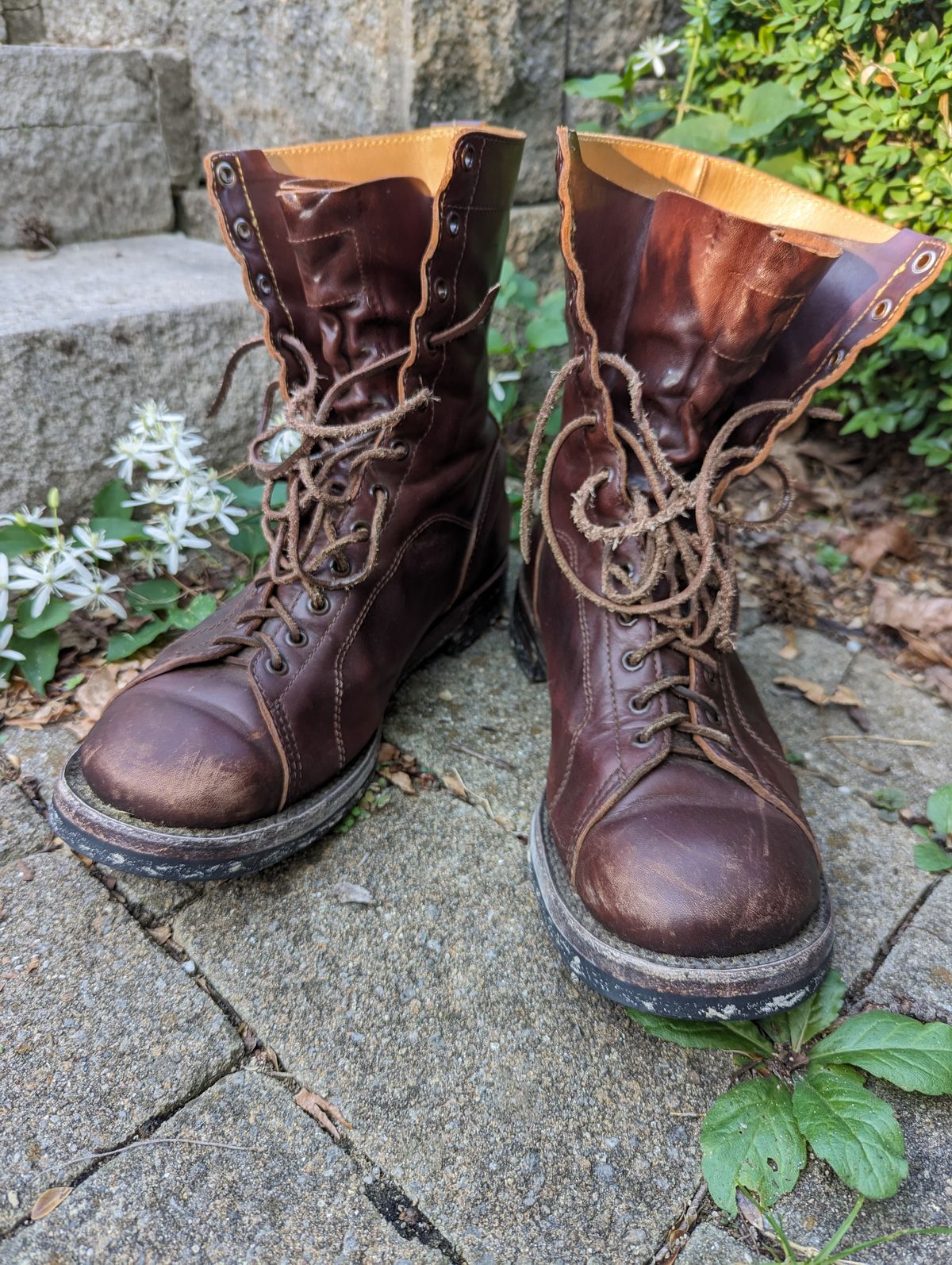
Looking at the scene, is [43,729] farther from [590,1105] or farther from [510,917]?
[590,1105]

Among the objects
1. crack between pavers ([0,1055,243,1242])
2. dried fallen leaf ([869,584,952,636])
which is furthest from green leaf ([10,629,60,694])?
dried fallen leaf ([869,584,952,636])

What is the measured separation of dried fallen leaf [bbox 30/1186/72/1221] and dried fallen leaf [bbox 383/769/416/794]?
752mm

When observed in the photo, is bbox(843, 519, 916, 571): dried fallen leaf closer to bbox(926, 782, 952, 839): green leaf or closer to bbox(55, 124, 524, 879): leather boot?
bbox(926, 782, 952, 839): green leaf

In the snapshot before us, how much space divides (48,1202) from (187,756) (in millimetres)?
540

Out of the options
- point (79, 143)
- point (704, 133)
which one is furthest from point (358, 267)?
point (79, 143)

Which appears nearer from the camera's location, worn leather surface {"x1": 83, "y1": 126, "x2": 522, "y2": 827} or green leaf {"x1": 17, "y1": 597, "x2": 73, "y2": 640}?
worn leather surface {"x1": 83, "y1": 126, "x2": 522, "y2": 827}

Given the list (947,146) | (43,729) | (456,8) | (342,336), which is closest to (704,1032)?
(342,336)

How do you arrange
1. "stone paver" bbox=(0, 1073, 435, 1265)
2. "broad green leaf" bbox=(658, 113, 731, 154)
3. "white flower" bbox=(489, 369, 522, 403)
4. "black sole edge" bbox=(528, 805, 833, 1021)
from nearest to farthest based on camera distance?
"stone paver" bbox=(0, 1073, 435, 1265) < "black sole edge" bbox=(528, 805, 833, 1021) < "broad green leaf" bbox=(658, 113, 731, 154) < "white flower" bbox=(489, 369, 522, 403)

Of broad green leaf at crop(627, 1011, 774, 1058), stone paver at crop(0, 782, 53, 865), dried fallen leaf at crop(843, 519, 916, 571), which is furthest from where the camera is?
dried fallen leaf at crop(843, 519, 916, 571)

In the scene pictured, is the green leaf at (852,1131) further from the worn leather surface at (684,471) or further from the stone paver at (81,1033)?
the stone paver at (81,1033)

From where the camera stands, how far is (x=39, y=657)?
5.61ft

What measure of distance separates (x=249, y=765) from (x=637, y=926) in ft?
1.96

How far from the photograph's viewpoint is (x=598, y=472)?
131 centimetres

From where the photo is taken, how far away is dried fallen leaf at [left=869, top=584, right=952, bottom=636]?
81.3 inches
